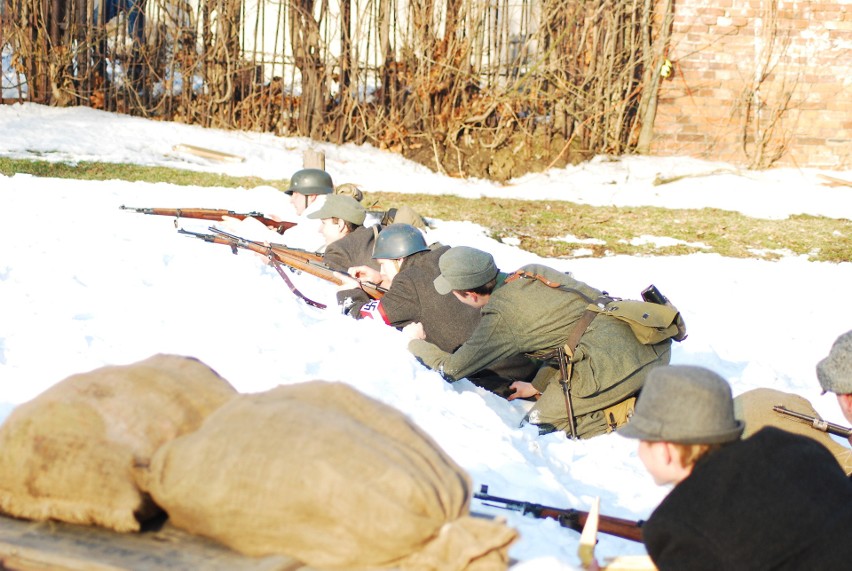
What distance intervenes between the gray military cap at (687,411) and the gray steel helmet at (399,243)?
13.5ft

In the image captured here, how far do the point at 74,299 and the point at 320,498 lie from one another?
3701mm

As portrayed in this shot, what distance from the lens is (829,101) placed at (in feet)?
49.3

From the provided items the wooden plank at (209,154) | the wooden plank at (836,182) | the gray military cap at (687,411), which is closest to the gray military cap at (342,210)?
the gray military cap at (687,411)

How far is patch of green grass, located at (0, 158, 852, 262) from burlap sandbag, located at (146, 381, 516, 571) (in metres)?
7.74

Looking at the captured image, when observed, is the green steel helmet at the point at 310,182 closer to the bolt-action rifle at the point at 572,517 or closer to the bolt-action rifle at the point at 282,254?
the bolt-action rifle at the point at 282,254

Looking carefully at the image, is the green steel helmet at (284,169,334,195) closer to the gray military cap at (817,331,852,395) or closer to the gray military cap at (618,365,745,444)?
the gray military cap at (817,331,852,395)

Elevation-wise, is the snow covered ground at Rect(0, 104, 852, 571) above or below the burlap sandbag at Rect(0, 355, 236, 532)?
below

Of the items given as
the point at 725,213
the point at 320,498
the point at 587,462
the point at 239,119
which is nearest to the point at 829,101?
the point at 725,213

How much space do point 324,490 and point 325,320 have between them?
13.1ft

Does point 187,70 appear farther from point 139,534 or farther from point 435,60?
point 139,534

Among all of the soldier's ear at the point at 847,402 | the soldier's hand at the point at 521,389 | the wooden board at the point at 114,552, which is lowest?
the soldier's hand at the point at 521,389

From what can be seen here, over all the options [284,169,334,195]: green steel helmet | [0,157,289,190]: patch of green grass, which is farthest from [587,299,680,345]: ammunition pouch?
[0,157,289,190]: patch of green grass

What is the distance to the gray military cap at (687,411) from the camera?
272 centimetres

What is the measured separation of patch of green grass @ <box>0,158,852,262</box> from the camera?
34.4 ft
